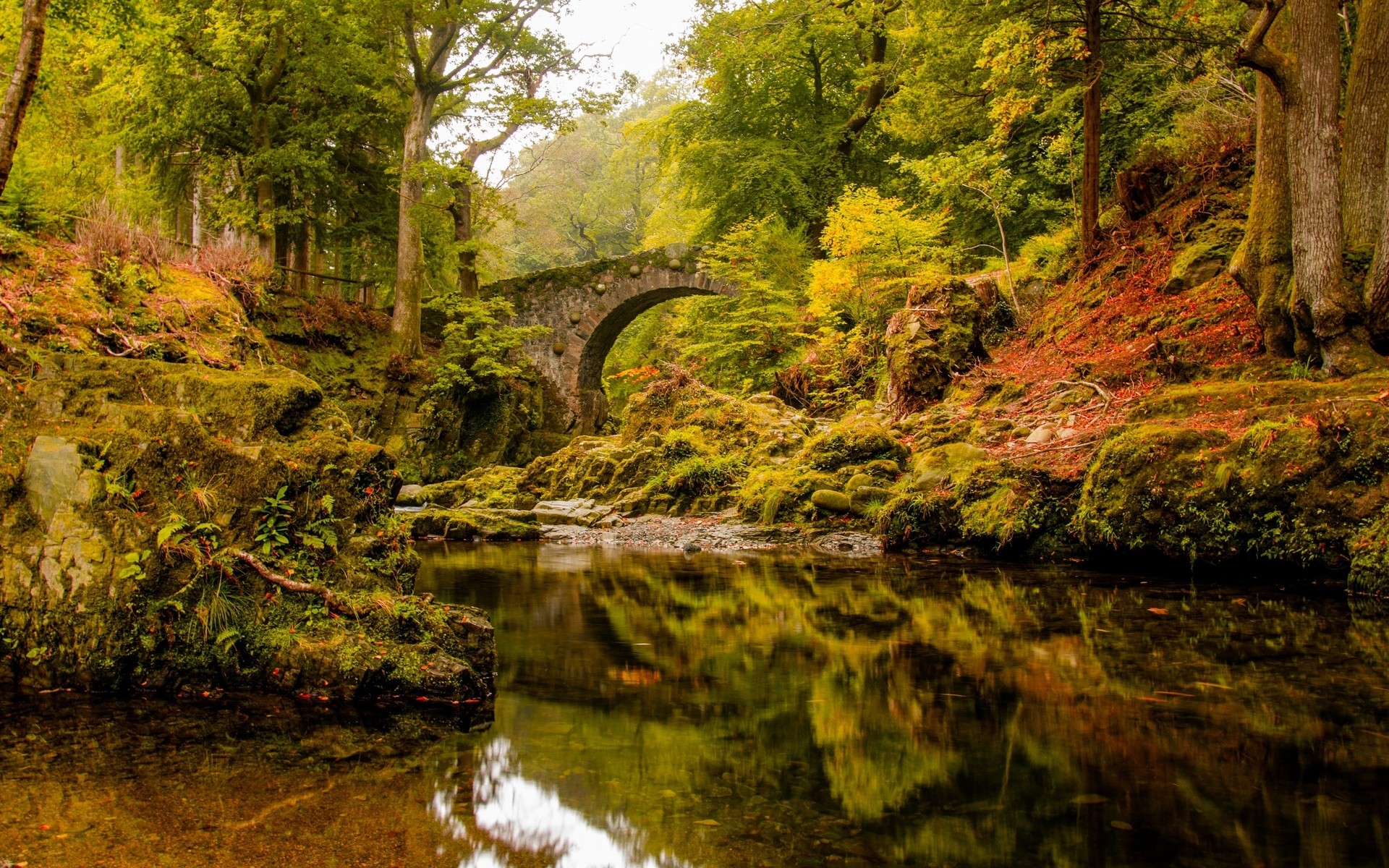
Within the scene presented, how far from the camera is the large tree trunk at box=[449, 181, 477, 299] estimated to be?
19.7m

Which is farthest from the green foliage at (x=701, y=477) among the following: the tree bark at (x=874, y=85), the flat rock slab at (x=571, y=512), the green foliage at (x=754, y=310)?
the tree bark at (x=874, y=85)

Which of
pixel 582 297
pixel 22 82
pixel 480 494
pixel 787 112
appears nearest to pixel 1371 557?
pixel 22 82

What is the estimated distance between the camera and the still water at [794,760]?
2084 mm

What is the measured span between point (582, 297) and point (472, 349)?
6395mm

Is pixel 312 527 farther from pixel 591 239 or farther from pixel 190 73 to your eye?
pixel 591 239

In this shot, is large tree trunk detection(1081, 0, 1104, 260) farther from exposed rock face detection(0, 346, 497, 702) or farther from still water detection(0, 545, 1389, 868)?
exposed rock face detection(0, 346, 497, 702)

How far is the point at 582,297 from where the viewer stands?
25.3 meters

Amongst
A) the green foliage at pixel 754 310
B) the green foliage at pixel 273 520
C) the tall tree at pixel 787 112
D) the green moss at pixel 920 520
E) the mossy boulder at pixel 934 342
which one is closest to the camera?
the green foliage at pixel 273 520

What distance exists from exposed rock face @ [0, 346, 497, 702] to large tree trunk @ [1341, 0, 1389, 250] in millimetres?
7633

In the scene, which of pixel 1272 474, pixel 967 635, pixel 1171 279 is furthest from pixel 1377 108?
pixel 967 635

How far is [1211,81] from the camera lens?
11.0 meters

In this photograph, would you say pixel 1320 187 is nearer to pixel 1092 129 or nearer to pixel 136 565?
pixel 1092 129

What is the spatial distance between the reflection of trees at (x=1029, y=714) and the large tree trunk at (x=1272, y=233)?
315 centimetres

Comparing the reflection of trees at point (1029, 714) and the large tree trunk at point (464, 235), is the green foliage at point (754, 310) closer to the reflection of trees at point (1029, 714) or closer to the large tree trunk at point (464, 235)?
the large tree trunk at point (464, 235)
